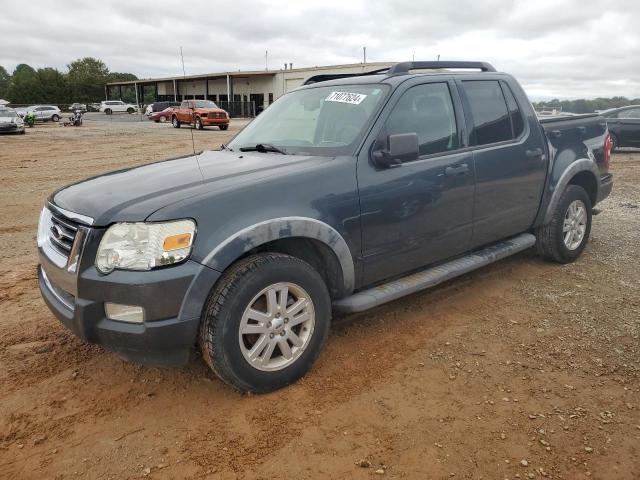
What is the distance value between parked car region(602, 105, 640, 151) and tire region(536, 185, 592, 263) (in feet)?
38.3

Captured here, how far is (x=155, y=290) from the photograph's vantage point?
2.50 m

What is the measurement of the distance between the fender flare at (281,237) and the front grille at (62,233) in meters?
0.79

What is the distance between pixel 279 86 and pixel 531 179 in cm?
4694

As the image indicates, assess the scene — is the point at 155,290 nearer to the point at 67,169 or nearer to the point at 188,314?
the point at 188,314

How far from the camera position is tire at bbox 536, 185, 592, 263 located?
4887 mm

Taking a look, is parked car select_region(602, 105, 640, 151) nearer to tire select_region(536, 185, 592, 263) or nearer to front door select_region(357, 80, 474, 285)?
tire select_region(536, 185, 592, 263)

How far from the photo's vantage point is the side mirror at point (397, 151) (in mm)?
3207

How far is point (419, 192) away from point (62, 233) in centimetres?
227

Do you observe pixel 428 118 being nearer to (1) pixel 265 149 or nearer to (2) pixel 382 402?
(1) pixel 265 149

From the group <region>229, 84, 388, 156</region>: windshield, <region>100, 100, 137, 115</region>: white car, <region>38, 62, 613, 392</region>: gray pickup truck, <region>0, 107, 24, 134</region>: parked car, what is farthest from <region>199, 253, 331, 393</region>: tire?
<region>100, 100, 137, 115</region>: white car

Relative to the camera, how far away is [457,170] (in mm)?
3795

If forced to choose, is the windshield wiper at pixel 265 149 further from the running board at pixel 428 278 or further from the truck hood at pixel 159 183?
the running board at pixel 428 278

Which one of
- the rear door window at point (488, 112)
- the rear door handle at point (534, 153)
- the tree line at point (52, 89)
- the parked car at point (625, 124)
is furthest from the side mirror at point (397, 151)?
the tree line at point (52, 89)

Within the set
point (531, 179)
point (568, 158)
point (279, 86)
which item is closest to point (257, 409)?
point (531, 179)
